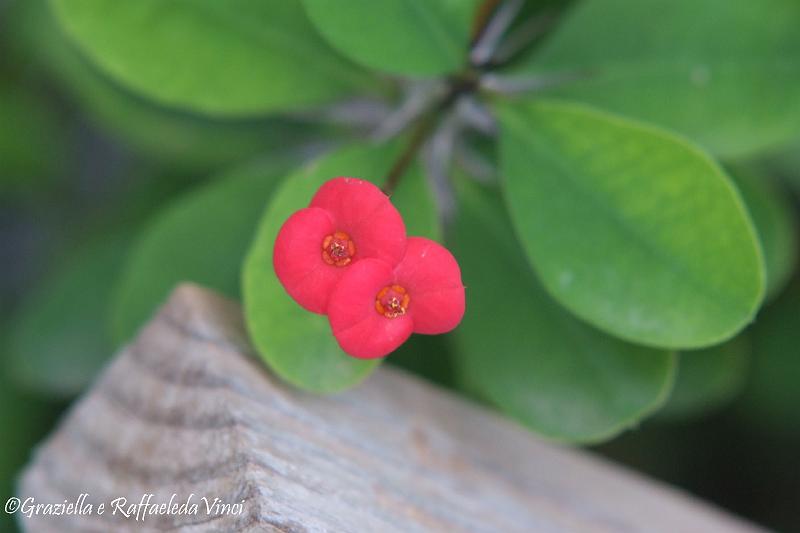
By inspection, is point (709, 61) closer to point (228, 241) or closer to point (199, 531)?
point (228, 241)

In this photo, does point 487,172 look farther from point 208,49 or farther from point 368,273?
point 368,273

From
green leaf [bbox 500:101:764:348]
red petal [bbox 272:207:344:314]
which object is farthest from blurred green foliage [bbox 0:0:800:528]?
red petal [bbox 272:207:344:314]

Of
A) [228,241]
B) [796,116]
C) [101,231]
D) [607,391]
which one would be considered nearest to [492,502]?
[607,391]

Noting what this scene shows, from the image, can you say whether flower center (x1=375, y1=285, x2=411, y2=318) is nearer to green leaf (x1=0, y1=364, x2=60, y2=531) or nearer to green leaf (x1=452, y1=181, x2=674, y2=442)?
green leaf (x1=452, y1=181, x2=674, y2=442)

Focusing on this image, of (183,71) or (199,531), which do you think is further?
(183,71)

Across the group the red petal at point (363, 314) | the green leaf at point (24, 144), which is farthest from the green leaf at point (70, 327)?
the red petal at point (363, 314)

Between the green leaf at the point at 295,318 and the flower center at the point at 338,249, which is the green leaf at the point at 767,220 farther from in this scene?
the flower center at the point at 338,249

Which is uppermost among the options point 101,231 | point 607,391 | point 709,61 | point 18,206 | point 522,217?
point 709,61
